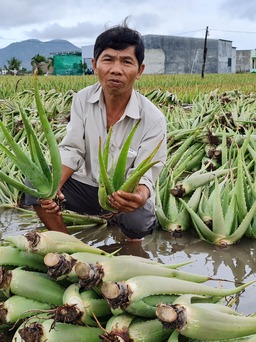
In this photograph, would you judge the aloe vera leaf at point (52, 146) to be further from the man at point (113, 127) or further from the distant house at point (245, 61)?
the distant house at point (245, 61)

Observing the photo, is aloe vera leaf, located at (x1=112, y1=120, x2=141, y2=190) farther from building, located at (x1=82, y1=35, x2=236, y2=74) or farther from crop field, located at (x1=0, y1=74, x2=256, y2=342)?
building, located at (x1=82, y1=35, x2=236, y2=74)

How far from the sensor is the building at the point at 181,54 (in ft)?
196

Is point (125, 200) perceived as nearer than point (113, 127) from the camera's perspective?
Yes

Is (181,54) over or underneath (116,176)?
underneath

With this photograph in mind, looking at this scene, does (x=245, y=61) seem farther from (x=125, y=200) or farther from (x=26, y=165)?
(x=26, y=165)

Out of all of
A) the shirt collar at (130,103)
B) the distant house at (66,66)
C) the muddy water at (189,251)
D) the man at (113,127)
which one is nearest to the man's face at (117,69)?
the man at (113,127)

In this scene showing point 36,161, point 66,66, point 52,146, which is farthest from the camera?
point 66,66

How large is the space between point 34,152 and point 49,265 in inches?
34.1

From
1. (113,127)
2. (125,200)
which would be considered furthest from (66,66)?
(125,200)

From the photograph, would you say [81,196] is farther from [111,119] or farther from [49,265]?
[49,265]

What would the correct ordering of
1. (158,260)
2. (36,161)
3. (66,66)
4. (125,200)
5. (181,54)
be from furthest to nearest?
(181,54)
(66,66)
(158,260)
(125,200)
(36,161)

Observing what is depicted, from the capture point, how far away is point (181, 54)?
63.4 m

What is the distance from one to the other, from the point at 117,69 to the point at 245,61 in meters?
82.9

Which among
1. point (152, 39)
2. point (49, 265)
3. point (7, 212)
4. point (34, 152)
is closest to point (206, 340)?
point (49, 265)
